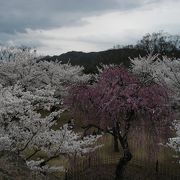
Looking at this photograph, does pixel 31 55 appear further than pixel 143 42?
No

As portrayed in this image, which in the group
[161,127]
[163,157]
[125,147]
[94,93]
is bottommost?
[163,157]

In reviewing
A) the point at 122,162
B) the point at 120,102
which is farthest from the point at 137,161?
the point at 120,102

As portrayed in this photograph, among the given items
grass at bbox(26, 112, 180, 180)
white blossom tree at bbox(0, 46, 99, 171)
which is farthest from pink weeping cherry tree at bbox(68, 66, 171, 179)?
white blossom tree at bbox(0, 46, 99, 171)

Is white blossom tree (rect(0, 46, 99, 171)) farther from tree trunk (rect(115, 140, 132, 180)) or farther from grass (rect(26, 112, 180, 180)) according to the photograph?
grass (rect(26, 112, 180, 180))

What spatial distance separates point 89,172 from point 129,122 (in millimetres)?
4524

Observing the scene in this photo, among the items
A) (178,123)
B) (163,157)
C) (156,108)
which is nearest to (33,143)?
(156,108)

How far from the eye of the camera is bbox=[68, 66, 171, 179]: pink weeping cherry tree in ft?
46.0

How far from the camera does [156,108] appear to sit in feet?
46.4

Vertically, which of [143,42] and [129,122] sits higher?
[143,42]

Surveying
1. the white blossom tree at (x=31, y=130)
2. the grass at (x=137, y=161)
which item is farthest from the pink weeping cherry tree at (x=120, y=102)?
the white blossom tree at (x=31, y=130)

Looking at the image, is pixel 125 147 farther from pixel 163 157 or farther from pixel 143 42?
pixel 143 42

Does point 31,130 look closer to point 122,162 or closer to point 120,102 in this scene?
point 120,102

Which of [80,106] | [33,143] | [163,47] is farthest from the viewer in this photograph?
[163,47]

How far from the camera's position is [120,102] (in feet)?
45.9
